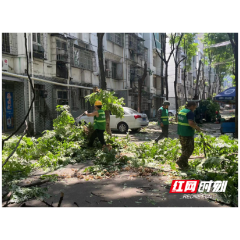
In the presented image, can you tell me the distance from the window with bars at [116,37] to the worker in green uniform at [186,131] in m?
18.3

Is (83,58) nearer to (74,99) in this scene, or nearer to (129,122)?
(74,99)

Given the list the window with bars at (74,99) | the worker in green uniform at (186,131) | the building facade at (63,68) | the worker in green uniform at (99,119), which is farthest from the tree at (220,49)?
the window with bars at (74,99)

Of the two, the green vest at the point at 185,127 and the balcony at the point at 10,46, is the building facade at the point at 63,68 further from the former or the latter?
the green vest at the point at 185,127

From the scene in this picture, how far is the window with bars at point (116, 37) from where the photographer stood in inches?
896

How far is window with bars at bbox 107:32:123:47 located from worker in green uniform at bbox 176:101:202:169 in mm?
18256

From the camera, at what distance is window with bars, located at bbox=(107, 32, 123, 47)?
22.8 metres

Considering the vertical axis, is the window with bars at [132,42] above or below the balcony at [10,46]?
above

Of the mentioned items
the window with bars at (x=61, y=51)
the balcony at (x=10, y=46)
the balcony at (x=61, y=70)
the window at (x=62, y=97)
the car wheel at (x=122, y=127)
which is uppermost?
the window with bars at (x=61, y=51)

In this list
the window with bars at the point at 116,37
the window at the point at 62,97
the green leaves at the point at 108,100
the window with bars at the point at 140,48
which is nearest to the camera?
the green leaves at the point at 108,100

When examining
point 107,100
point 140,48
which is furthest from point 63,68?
point 140,48

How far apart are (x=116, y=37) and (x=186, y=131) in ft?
65.3

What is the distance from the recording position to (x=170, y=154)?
6.81 m
